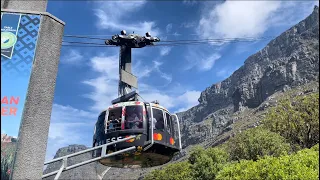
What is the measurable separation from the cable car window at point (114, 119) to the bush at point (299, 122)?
1142 inches

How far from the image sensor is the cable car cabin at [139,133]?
11992 millimetres

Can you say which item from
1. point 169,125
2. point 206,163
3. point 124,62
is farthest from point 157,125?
point 206,163

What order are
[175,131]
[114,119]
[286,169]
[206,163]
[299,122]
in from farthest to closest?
1. [206,163]
2. [299,122]
3. [286,169]
4. [175,131]
5. [114,119]

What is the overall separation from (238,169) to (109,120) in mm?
11849

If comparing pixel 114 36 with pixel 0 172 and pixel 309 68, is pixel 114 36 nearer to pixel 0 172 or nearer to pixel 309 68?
pixel 0 172

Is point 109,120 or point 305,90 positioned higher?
point 305,90

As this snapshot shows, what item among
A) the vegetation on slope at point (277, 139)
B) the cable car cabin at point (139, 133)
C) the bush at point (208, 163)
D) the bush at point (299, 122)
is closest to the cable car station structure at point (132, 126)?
the cable car cabin at point (139, 133)

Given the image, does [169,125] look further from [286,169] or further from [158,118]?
[286,169]

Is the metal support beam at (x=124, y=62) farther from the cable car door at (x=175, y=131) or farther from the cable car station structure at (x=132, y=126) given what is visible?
the cable car door at (x=175, y=131)

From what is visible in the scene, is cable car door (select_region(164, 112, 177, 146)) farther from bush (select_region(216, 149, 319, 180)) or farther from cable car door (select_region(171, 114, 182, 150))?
bush (select_region(216, 149, 319, 180))

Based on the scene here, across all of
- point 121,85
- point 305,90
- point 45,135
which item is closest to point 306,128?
point 121,85

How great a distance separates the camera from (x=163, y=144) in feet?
39.5

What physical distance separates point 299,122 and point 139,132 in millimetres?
29416

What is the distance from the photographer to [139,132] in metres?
12.1
